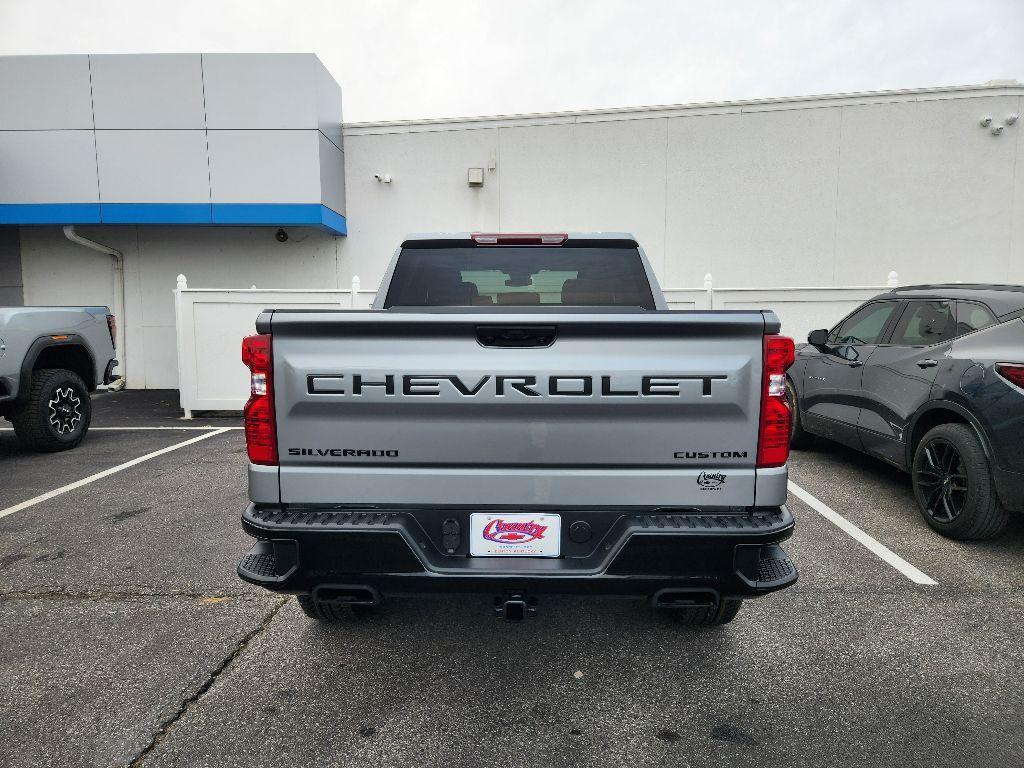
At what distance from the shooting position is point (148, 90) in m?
10.3

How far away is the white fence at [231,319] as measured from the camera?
878 centimetres

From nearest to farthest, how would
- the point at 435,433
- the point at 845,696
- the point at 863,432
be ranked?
1. the point at 435,433
2. the point at 845,696
3. the point at 863,432

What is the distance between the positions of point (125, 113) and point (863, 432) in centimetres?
1247

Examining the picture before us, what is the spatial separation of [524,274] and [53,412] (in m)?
6.25

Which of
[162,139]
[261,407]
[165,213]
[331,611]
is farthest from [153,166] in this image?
[261,407]

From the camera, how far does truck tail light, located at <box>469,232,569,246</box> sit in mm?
3188

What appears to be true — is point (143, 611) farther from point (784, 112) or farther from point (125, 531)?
point (784, 112)

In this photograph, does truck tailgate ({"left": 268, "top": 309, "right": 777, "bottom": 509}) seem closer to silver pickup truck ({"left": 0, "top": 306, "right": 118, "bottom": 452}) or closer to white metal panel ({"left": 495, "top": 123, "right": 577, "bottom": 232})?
silver pickup truck ({"left": 0, "top": 306, "right": 118, "bottom": 452})

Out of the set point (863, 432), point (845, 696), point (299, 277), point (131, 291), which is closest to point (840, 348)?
point (863, 432)

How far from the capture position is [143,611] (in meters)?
3.06

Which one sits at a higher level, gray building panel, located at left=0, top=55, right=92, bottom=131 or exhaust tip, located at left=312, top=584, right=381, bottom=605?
gray building panel, located at left=0, top=55, right=92, bottom=131

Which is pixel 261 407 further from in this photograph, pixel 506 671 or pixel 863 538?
pixel 863 538

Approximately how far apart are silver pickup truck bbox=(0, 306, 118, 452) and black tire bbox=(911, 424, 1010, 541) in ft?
27.2

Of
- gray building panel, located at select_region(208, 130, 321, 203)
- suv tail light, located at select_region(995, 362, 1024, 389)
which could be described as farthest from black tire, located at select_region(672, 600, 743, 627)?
gray building panel, located at select_region(208, 130, 321, 203)
